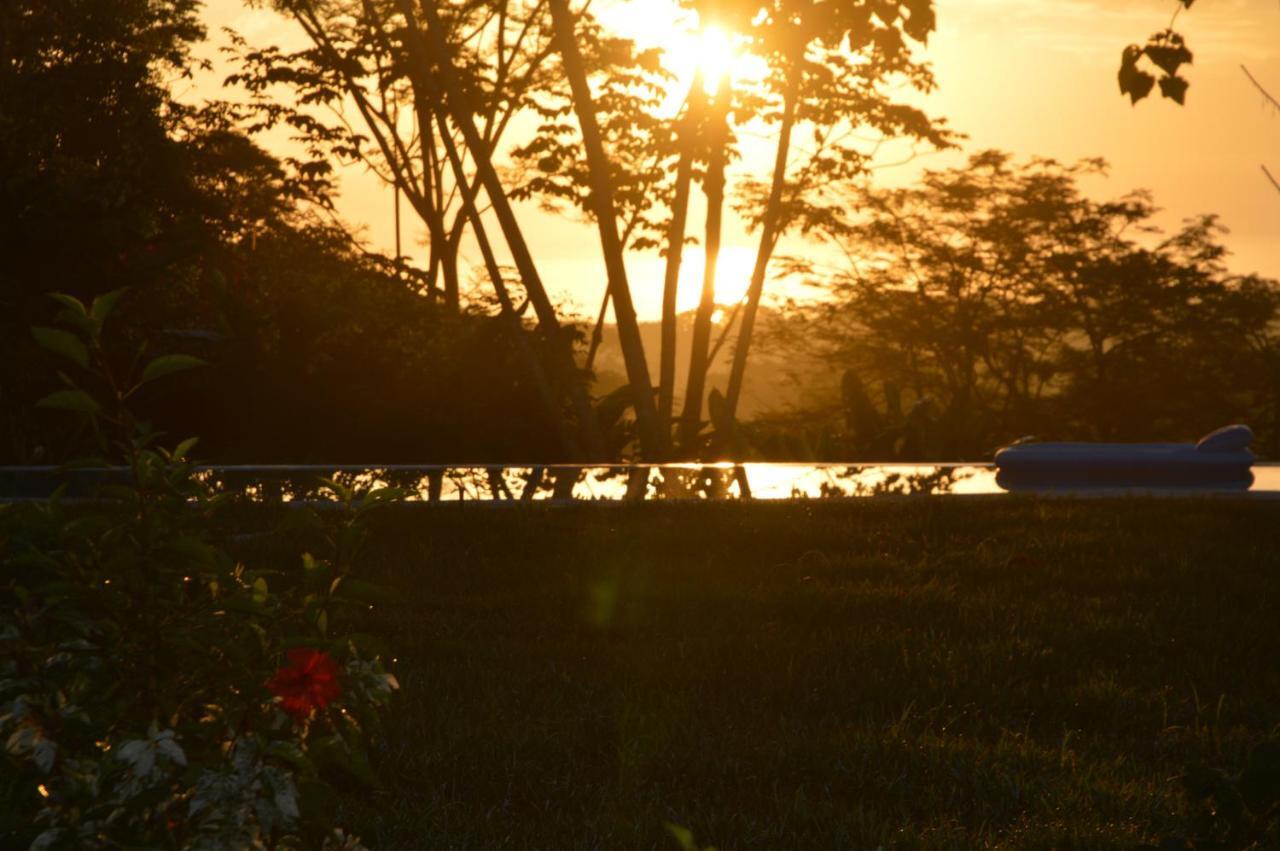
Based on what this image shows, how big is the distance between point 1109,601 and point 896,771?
246 cm

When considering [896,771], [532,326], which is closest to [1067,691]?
[896,771]

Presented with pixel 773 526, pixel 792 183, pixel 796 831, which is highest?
pixel 792 183

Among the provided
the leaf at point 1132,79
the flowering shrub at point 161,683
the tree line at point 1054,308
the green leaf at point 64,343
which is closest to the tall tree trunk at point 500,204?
the leaf at point 1132,79

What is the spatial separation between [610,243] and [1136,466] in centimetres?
457

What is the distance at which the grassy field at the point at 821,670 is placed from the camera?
4.22 meters

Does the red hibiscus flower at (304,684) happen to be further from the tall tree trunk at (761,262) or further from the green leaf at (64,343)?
the tall tree trunk at (761,262)

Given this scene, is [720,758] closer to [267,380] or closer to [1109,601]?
[1109,601]

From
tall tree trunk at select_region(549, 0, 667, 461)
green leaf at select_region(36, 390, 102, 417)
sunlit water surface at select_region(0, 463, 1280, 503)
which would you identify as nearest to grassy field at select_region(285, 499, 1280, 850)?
sunlit water surface at select_region(0, 463, 1280, 503)

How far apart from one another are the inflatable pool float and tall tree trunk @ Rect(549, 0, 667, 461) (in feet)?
9.77

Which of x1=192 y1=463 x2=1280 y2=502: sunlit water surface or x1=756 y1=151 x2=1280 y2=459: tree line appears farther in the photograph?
x1=756 y1=151 x2=1280 y2=459: tree line

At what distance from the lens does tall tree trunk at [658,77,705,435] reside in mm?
13641

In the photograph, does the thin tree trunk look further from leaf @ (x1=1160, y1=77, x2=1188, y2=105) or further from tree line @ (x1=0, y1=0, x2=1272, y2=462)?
leaf @ (x1=1160, y1=77, x2=1188, y2=105)

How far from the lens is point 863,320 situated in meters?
32.9

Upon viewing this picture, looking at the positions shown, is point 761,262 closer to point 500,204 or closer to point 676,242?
point 676,242
